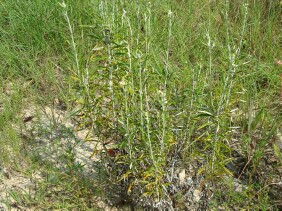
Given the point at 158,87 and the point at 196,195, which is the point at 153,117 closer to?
the point at 196,195

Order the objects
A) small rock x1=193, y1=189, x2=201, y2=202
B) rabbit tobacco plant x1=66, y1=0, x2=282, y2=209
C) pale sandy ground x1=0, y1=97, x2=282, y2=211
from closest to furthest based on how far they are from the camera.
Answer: rabbit tobacco plant x1=66, y1=0, x2=282, y2=209, small rock x1=193, y1=189, x2=201, y2=202, pale sandy ground x1=0, y1=97, x2=282, y2=211

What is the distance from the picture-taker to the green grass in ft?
7.61

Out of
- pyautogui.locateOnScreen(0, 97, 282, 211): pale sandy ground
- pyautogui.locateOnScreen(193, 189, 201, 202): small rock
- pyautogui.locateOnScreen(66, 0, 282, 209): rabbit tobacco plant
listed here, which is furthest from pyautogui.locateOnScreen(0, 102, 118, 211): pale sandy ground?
pyautogui.locateOnScreen(193, 189, 201, 202): small rock

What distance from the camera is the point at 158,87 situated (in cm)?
330

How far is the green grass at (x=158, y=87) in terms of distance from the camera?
2.32m

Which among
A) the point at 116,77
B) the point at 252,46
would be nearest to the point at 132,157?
the point at 116,77

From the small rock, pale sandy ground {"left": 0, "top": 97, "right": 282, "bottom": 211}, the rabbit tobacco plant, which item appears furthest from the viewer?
pale sandy ground {"left": 0, "top": 97, "right": 282, "bottom": 211}

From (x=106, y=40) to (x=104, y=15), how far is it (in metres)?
0.17

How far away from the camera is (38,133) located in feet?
11.0

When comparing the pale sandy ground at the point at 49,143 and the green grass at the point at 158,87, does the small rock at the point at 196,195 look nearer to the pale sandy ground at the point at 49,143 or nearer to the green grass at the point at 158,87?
the green grass at the point at 158,87

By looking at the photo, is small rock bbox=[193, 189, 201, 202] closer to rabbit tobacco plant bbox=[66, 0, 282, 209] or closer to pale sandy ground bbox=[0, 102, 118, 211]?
rabbit tobacco plant bbox=[66, 0, 282, 209]

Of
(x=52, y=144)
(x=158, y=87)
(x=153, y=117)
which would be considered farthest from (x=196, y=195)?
(x=52, y=144)

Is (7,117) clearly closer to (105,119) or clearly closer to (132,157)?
(105,119)

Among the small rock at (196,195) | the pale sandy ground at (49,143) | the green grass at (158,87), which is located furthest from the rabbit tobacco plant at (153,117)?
the pale sandy ground at (49,143)
